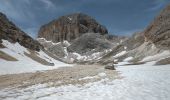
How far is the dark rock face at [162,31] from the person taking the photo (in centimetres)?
8189

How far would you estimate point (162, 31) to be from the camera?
91688mm

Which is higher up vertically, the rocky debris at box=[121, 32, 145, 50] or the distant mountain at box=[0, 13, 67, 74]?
the rocky debris at box=[121, 32, 145, 50]

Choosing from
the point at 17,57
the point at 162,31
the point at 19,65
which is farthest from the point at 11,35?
the point at 162,31

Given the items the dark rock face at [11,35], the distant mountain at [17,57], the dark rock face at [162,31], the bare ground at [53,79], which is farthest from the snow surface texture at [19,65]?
the dark rock face at [162,31]

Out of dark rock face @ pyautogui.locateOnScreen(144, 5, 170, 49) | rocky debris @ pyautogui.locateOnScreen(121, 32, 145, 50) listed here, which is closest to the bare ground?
dark rock face @ pyautogui.locateOnScreen(144, 5, 170, 49)

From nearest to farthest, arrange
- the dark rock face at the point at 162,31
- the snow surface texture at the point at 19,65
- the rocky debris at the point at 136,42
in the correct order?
the snow surface texture at the point at 19,65 < the dark rock face at the point at 162,31 < the rocky debris at the point at 136,42

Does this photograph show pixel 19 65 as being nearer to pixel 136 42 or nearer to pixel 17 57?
pixel 17 57

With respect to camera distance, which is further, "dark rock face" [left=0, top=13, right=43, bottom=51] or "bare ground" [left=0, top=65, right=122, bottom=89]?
"dark rock face" [left=0, top=13, right=43, bottom=51]

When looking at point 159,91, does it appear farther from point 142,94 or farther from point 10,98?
point 10,98

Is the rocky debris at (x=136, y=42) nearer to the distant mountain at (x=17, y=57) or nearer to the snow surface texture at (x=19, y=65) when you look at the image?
the distant mountain at (x=17, y=57)

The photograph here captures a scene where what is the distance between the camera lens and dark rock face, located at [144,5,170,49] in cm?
8189

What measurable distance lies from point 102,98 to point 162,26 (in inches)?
3447

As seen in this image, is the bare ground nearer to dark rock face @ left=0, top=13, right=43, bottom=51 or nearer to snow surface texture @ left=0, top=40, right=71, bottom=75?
snow surface texture @ left=0, top=40, right=71, bottom=75

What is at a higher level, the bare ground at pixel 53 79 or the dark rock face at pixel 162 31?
the dark rock face at pixel 162 31
